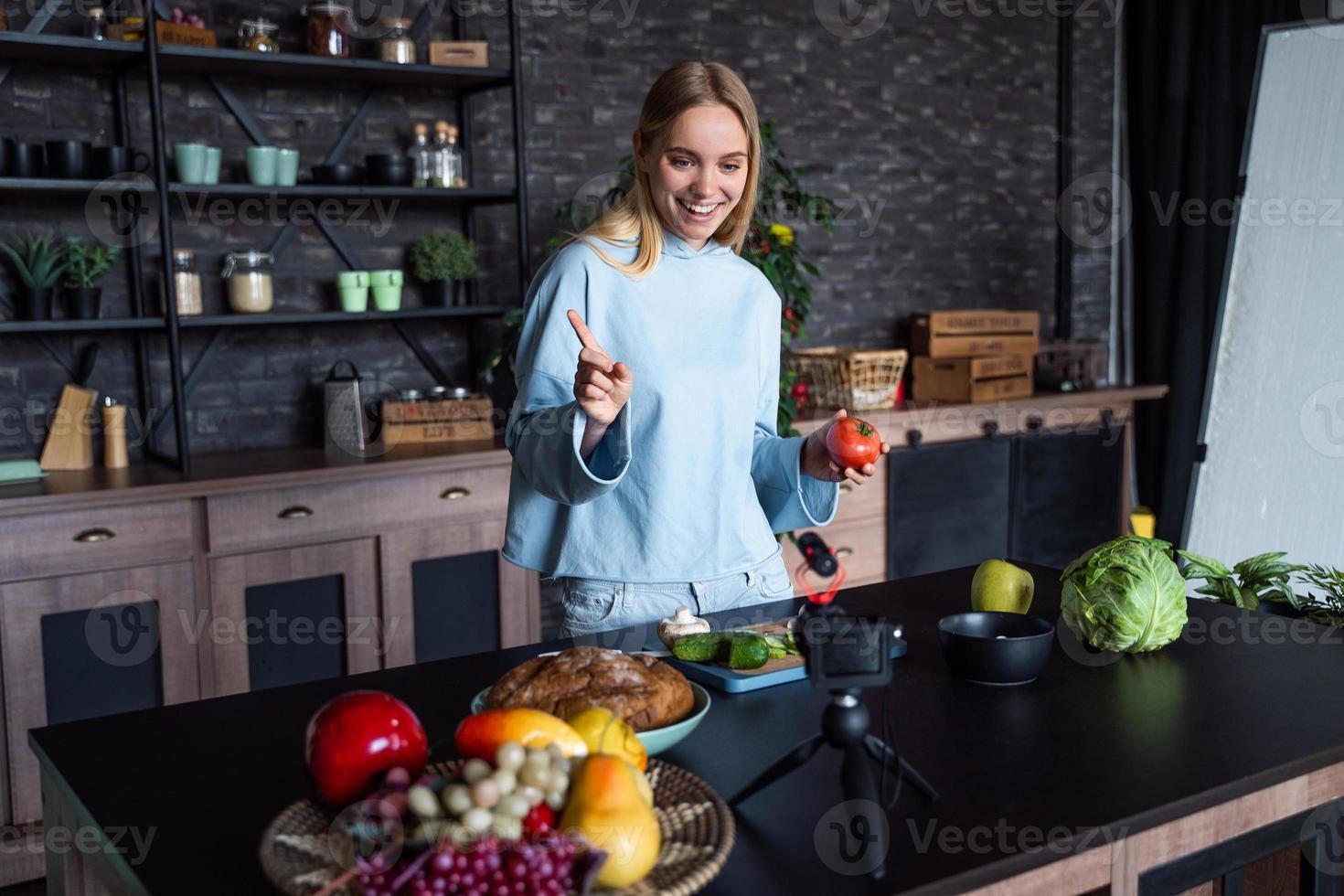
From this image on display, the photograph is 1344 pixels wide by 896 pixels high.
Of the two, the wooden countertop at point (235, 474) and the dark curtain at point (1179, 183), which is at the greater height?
the dark curtain at point (1179, 183)

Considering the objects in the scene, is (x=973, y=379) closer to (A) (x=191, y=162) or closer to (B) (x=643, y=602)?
(A) (x=191, y=162)

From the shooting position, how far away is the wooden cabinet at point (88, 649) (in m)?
3.08

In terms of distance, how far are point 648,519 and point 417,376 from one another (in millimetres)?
2407

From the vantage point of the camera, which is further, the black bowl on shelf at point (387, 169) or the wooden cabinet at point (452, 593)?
the black bowl on shelf at point (387, 169)

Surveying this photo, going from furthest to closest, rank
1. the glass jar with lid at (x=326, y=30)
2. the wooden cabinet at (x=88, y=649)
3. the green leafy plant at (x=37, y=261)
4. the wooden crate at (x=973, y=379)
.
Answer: the wooden crate at (x=973, y=379)
the glass jar with lid at (x=326, y=30)
the green leafy plant at (x=37, y=261)
the wooden cabinet at (x=88, y=649)

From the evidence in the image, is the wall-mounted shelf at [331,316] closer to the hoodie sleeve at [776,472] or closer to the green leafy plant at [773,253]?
the green leafy plant at [773,253]

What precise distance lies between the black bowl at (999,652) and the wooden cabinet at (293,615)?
2.17 metres

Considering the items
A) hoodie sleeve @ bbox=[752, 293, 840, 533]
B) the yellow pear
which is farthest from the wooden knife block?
the yellow pear

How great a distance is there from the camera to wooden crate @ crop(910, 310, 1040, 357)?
4949mm

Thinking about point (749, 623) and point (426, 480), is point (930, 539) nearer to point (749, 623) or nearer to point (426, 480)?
point (426, 480)

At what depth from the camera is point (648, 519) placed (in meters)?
2.01

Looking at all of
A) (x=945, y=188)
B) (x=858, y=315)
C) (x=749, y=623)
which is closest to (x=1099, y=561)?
(x=749, y=623)

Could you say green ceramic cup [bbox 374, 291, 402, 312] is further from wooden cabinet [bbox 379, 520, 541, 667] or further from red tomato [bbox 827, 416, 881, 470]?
red tomato [bbox 827, 416, 881, 470]

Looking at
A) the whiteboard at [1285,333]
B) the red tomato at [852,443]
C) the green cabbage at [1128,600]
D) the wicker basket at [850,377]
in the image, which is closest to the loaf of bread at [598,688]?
the red tomato at [852,443]
